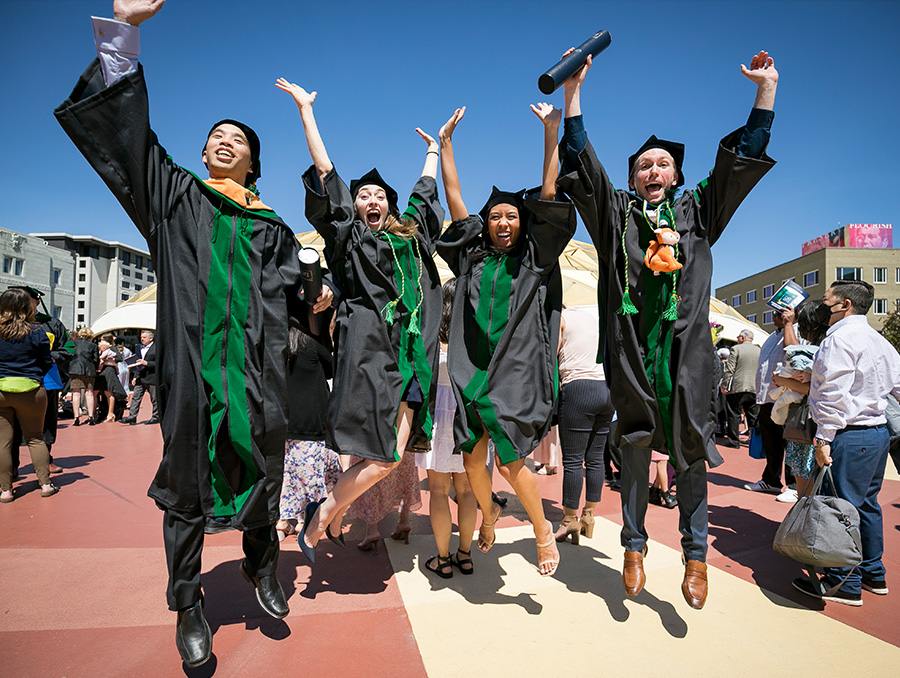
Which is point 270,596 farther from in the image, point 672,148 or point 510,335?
point 672,148

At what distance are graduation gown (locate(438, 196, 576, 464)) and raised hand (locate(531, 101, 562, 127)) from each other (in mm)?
422

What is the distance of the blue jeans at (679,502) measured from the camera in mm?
2846

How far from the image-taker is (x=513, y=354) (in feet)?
10.3

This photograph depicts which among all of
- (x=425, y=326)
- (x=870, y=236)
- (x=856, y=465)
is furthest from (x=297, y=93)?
(x=870, y=236)

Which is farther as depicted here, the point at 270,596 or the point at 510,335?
the point at 510,335

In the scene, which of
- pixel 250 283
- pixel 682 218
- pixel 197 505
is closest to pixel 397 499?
pixel 197 505

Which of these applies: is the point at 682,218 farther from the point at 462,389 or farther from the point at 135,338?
the point at 135,338

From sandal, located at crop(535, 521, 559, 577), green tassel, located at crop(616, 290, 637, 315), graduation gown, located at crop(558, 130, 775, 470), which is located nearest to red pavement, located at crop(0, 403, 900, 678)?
sandal, located at crop(535, 521, 559, 577)

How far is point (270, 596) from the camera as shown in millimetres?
2738

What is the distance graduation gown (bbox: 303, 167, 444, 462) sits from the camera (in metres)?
3.05

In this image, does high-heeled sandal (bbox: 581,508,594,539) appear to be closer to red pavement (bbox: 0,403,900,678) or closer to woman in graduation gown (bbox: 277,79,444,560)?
red pavement (bbox: 0,403,900,678)

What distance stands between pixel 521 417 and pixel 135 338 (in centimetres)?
3785

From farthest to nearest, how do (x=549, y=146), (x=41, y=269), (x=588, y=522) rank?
(x=41, y=269) → (x=588, y=522) → (x=549, y=146)

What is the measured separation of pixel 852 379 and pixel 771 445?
135 inches
